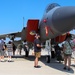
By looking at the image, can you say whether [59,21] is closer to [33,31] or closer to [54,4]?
[54,4]

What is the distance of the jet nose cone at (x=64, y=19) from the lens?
871cm

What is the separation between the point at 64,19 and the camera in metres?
8.98

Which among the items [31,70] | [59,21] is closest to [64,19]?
[59,21]

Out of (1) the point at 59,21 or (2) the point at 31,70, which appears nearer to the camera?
(1) the point at 59,21

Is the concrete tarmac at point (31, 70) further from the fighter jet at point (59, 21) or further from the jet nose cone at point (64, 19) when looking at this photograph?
the jet nose cone at point (64, 19)

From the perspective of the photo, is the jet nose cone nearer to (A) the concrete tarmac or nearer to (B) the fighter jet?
(B) the fighter jet

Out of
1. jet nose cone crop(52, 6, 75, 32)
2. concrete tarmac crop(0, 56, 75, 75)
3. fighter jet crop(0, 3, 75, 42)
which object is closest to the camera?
jet nose cone crop(52, 6, 75, 32)

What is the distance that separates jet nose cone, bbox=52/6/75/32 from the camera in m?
8.71

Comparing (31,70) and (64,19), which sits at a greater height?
(64,19)

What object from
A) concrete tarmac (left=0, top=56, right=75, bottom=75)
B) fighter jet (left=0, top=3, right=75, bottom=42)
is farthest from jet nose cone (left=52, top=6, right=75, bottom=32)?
concrete tarmac (left=0, top=56, right=75, bottom=75)

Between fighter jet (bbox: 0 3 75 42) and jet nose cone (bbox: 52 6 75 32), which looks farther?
fighter jet (bbox: 0 3 75 42)

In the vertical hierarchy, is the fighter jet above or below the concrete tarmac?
above

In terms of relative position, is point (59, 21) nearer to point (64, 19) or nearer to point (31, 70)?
point (64, 19)

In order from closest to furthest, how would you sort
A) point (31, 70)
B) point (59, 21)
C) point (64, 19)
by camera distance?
point (64, 19) → point (59, 21) → point (31, 70)
